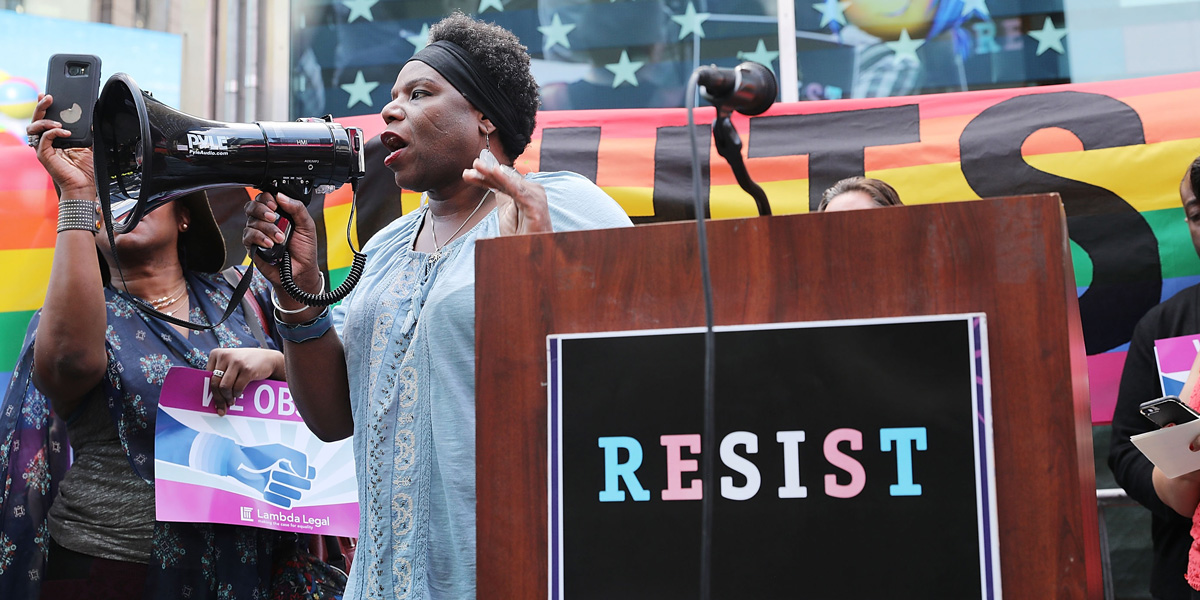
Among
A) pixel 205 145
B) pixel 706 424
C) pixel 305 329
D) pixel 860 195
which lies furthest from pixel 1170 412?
pixel 205 145

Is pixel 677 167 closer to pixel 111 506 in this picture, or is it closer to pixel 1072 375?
pixel 111 506

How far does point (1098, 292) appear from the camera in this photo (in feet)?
11.2

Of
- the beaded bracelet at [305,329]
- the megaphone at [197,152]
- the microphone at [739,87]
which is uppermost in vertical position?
the megaphone at [197,152]

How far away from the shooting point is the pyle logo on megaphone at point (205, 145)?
1.95 metres

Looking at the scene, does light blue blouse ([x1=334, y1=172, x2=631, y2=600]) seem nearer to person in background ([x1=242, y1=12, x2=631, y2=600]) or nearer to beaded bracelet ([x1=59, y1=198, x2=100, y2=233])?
person in background ([x1=242, y1=12, x2=631, y2=600])

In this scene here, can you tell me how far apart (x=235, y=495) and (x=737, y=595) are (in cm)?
185

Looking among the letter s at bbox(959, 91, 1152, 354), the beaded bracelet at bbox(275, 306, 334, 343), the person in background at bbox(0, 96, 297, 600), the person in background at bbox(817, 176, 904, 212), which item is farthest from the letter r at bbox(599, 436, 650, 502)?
the letter s at bbox(959, 91, 1152, 354)

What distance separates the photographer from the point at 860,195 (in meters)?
3.02

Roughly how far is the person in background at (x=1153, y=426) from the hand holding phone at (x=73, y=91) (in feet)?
9.23

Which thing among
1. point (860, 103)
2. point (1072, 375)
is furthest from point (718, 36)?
point (1072, 375)

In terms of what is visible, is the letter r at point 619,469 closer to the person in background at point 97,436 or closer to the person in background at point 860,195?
the person in background at point 97,436

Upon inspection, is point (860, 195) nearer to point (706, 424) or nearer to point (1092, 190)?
point (1092, 190)

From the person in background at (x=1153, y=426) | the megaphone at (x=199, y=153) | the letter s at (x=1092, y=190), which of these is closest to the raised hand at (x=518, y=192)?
the megaphone at (x=199, y=153)

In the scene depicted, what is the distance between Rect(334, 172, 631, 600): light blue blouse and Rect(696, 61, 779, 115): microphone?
18.2 inches
